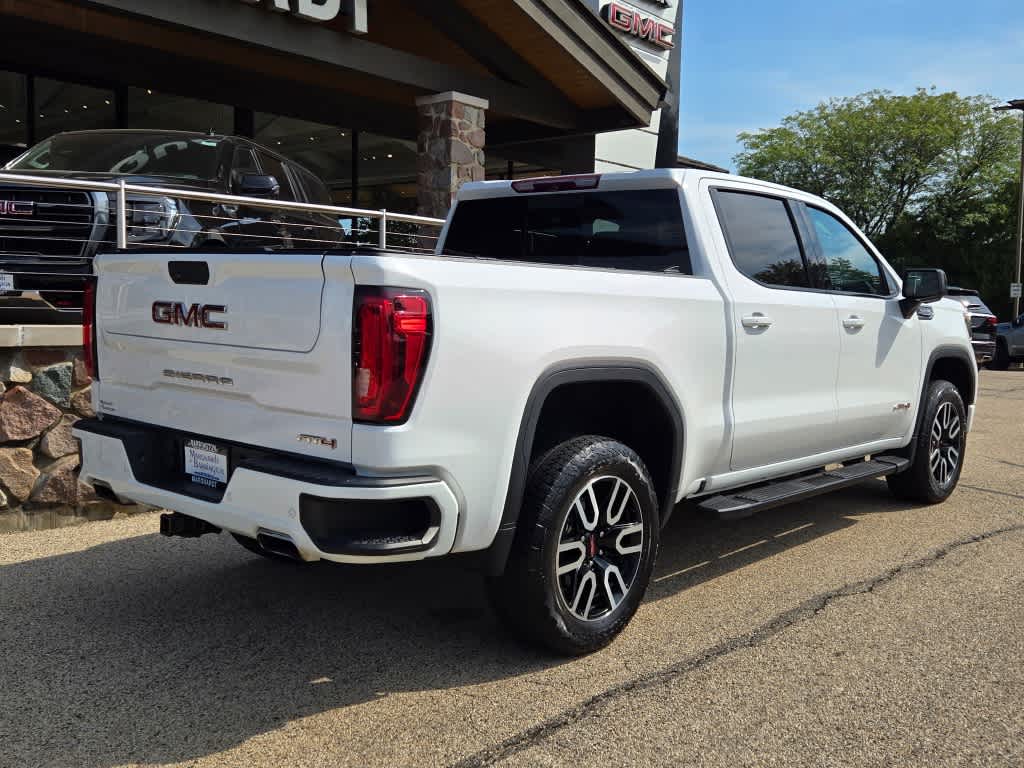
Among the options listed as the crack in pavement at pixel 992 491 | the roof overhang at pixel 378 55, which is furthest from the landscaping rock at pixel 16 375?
the crack in pavement at pixel 992 491

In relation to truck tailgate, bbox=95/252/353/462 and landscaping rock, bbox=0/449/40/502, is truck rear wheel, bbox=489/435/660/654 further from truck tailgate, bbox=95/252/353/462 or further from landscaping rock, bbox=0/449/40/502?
landscaping rock, bbox=0/449/40/502

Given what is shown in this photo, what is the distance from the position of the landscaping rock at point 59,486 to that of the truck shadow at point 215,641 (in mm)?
682

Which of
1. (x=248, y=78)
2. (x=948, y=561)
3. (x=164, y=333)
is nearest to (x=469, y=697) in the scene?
(x=164, y=333)

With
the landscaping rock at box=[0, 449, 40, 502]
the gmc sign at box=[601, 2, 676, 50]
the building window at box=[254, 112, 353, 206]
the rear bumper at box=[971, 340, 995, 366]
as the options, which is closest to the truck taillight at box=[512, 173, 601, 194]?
the landscaping rock at box=[0, 449, 40, 502]

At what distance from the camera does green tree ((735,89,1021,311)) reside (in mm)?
39156

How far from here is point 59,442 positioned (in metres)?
5.80

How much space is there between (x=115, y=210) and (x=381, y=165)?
807cm

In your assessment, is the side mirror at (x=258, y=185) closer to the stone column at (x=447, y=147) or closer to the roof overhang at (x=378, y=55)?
the roof overhang at (x=378, y=55)

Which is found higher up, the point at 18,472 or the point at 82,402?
the point at 82,402

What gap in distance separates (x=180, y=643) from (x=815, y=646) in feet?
8.45

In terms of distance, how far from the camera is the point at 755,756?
9.74 feet

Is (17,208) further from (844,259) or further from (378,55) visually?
(844,259)

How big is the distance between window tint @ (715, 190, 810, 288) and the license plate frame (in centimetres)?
251

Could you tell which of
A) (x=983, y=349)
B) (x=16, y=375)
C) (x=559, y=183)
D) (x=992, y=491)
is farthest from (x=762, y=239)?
(x=983, y=349)
